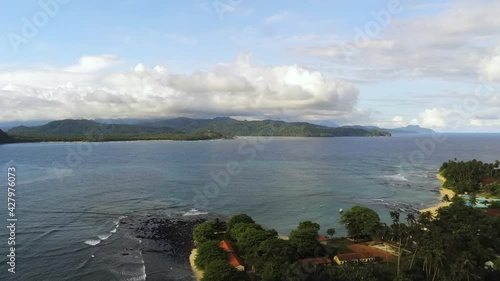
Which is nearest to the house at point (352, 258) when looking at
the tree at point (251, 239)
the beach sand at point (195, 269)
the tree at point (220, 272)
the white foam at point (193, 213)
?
the tree at point (251, 239)

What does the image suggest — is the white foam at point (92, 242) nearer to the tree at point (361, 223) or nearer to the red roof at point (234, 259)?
the red roof at point (234, 259)

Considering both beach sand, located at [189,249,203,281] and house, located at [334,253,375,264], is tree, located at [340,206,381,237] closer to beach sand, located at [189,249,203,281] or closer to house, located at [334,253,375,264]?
house, located at [334,253,375,264]

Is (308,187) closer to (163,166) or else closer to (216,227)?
(216,227)

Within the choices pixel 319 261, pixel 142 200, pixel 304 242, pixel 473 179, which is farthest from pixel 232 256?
pixel 473 179

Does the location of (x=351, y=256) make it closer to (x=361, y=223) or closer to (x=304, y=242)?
(x=304, y=242)

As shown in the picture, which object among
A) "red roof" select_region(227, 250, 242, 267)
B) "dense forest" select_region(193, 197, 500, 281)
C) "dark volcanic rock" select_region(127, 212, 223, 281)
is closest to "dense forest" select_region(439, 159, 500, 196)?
"dense forest" select_region(193, 197, 500, 281)

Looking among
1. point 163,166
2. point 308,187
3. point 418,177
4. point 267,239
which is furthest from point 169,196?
point 418,177
